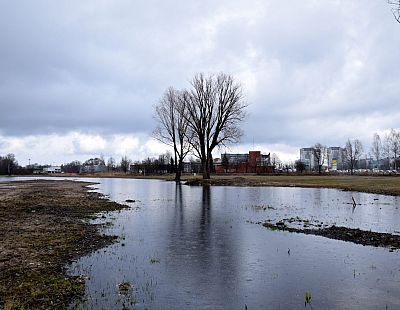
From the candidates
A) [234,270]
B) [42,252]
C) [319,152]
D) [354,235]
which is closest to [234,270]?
[234,270]

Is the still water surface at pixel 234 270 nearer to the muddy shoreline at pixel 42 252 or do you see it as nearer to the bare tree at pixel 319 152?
the muddy shoreline at pixel 42 252

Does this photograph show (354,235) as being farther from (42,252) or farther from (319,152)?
(319,152)

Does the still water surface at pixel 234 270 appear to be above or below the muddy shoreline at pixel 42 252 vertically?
below

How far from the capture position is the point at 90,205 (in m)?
25.1

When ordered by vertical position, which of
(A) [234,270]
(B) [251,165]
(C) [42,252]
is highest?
(B) [251,165]

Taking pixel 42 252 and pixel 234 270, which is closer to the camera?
pixel 234 270

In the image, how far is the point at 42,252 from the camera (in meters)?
11.0

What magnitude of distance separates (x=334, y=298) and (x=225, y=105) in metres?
56.9

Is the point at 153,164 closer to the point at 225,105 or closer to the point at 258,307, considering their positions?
the point at 225,105

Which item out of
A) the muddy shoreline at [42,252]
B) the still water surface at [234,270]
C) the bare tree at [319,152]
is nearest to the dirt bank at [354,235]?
the still water surface at [234,270]

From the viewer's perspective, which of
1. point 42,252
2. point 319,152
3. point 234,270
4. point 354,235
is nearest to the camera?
point 234,270

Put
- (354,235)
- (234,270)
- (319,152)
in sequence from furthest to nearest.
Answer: (319,152) → (354,235) → (234,270)

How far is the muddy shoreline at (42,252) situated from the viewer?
7285 mm

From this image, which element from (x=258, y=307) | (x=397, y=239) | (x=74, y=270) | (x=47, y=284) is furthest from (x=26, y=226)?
(x=397, y=239)
